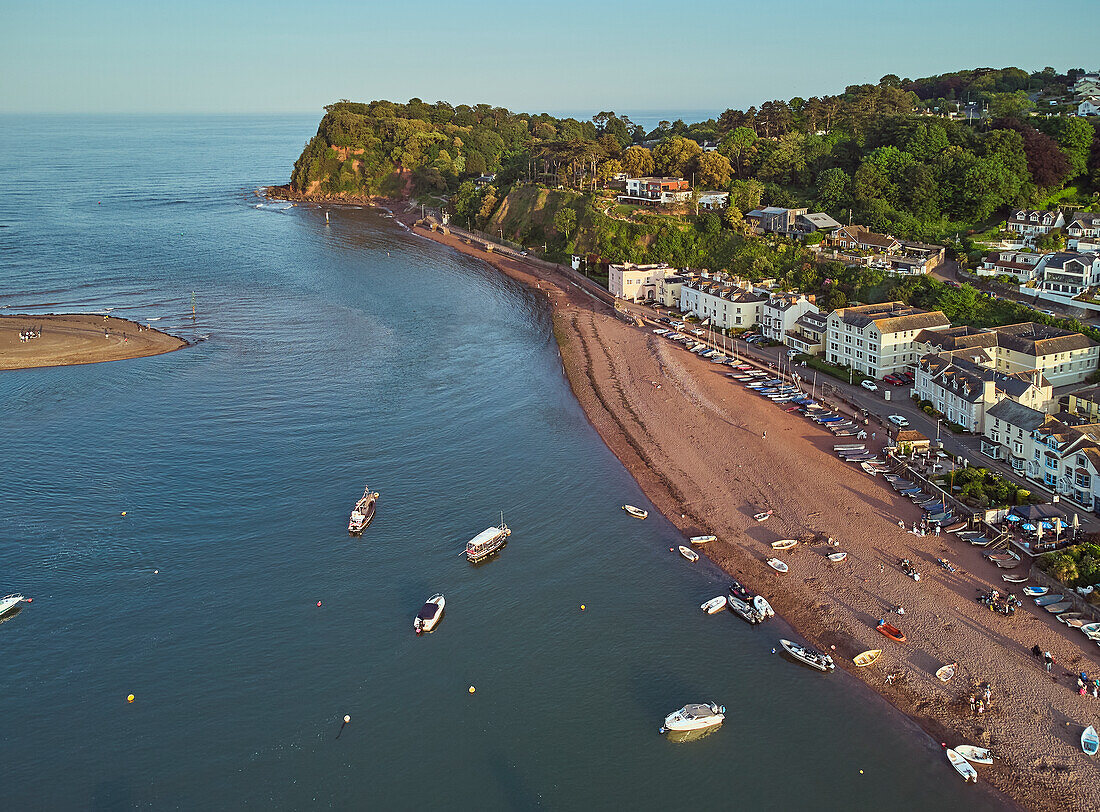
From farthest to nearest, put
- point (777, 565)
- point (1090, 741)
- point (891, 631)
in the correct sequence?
point (777, 565) → point (891, 631) → point (1090, 741)

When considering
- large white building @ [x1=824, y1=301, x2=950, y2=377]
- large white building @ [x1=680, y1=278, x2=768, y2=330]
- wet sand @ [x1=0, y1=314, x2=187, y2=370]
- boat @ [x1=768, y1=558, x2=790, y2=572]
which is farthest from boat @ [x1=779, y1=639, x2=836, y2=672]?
wet sand @ [x1=0, y1=314, x2=187, y2=370]

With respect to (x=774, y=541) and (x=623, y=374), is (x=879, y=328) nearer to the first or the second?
(x=623, y=374)

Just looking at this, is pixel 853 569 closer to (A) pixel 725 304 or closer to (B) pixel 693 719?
(B) pixel 693 719

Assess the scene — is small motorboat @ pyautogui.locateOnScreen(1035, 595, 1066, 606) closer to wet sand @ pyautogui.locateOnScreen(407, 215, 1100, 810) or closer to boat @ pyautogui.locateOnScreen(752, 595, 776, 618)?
wet sand @ pyautogui.locateOnScreen(407, 215, 1100, 810)

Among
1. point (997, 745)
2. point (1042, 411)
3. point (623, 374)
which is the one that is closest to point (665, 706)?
point (997, 745)

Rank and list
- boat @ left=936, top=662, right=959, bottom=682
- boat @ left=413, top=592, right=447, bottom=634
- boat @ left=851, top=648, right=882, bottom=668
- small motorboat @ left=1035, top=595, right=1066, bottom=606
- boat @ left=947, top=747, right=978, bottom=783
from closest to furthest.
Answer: boat @ left=947, top=747, right=978, bottom=783
boat @ left=936, top=662, right=959, bottom=682
boat @ left=851, top=648, right=882, bottom=668
boat @ left=413, top=592, right=447, bottom=634
small motorboat @ left=1035, top=595, right=1066, bottom=606

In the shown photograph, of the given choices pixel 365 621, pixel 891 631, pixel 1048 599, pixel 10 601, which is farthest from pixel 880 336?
pixel 10 601

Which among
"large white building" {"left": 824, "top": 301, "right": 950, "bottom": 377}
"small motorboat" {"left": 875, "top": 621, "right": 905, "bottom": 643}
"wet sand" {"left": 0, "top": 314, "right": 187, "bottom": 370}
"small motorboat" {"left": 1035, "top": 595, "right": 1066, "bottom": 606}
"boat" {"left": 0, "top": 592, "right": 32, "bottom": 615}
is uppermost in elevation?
"large white building" {"left": 824, "top": 301, "right": 950, "bottom": 377}
